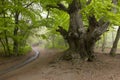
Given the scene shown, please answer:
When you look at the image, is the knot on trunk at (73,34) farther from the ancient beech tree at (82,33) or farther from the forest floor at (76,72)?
the forest floor at (76,72)

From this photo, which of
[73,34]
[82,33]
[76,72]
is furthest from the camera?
[73,34]

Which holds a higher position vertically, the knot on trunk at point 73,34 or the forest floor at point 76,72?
the knot on trunk at point 73,34

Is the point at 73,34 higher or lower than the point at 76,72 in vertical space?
higher

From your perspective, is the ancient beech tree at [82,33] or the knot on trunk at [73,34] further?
the knot on trunk at [73,34]

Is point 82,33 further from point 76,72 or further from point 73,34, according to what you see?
point 76,72

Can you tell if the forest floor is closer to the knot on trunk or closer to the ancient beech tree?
the ancient beech tree

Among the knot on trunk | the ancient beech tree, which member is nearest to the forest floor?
the ancient beech tree

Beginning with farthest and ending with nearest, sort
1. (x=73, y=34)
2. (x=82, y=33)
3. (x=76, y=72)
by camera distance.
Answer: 1. (x=73, y=34)
2. (x=82, y=33)
3. (x=76, y=72)

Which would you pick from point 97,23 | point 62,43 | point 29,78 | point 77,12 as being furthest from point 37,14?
point 62,43

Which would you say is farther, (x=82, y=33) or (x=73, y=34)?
(x=73, y=34)

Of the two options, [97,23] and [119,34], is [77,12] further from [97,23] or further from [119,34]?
[119,34]

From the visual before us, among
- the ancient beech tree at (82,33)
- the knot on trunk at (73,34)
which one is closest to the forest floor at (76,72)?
the ancient beech tree at (82,33)

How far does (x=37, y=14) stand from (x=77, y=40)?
7.56m

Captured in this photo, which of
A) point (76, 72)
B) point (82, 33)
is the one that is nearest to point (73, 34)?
point (82, 33)
